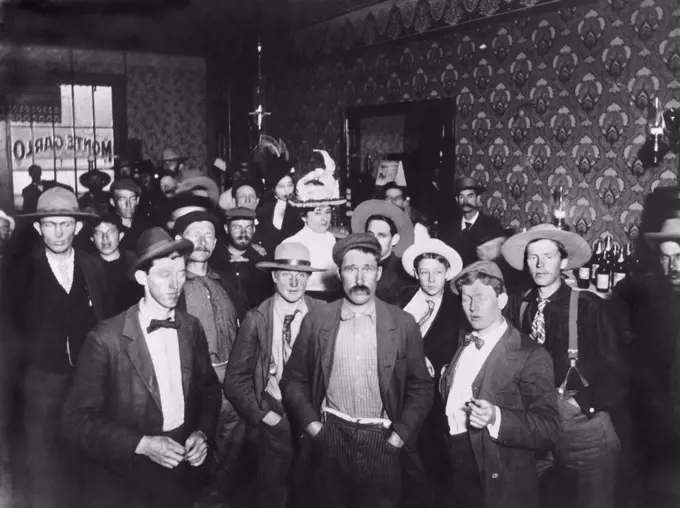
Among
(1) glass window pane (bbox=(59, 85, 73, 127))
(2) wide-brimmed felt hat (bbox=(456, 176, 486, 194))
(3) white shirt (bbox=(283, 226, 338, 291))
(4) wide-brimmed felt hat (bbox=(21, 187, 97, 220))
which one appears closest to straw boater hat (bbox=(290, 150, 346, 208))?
(3) white shirt (bbox=(283, 226, 338, 291))

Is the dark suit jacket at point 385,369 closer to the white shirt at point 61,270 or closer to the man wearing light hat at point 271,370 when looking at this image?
the man wearing light hat at point 271,370

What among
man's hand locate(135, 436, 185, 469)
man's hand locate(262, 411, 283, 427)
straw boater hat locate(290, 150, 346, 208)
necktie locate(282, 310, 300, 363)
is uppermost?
straw boater hat locate(290, 150, 346, 208)

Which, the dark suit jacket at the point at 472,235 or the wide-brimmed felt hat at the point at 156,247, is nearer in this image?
the wide-brimmed felt hat at the point at 156,247

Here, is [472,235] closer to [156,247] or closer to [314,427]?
[314,427]

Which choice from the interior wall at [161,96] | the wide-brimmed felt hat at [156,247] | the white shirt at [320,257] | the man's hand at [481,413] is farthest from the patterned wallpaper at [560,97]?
the interior wall at [161,96]

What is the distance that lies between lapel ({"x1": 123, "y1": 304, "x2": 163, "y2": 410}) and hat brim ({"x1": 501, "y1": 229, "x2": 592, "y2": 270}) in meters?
2.15

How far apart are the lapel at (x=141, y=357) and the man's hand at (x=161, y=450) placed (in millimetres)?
157

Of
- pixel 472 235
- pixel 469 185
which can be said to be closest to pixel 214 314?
pixel 472 235

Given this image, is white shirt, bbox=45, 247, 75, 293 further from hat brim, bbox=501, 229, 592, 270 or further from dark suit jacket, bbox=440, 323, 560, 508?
hat brim, bbox=501, 229, 592, 270

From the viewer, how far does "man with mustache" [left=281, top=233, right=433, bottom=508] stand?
10.5 feet

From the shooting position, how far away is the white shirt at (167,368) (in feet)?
9.48

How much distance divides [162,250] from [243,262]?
1.96 m

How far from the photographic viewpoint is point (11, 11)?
2709 mm

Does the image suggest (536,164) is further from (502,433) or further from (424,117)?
(502,433)
